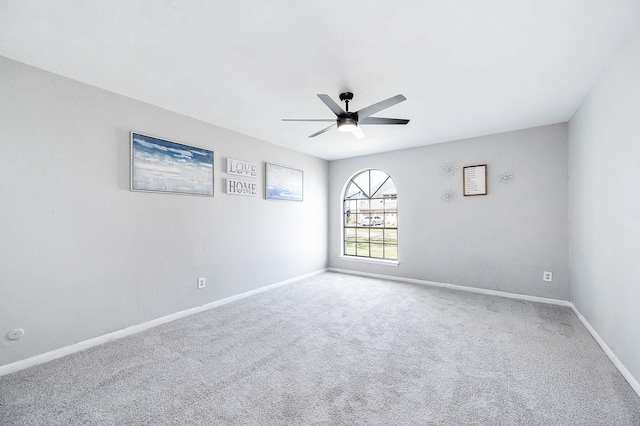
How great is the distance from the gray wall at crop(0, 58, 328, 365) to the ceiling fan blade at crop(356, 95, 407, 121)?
162cm

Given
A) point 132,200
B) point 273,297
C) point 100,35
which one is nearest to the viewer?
point 100,35

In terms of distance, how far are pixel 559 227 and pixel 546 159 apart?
94 cm

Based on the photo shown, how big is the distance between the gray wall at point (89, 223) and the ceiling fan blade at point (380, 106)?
162 centimetres

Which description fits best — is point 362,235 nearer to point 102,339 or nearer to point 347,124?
point 347,124

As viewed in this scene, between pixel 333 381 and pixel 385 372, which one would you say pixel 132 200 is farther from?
pixel 385 372

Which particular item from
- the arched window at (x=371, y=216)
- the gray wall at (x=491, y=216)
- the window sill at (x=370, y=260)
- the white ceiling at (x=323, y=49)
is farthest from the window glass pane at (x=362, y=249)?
the white ceiling at (x=323, y=49)

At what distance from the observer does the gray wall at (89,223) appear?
79.9 inches

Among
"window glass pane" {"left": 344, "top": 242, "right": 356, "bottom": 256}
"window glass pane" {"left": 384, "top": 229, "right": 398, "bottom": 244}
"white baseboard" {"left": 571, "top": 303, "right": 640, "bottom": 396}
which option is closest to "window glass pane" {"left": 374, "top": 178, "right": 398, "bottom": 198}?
"window glass pane" {"left": 384, "top": 229, "right": 398, "bottom": 244}

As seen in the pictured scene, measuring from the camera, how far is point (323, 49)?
74.2 inches

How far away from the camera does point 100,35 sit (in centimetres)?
175

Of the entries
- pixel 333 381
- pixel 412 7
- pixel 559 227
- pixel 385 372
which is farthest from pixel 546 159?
pixel 333 381

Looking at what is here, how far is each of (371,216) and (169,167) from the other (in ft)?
12.0

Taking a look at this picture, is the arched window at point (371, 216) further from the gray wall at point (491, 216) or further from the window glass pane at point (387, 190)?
the gray wall at point (491, 216)

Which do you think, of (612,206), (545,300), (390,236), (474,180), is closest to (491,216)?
(474,180)
